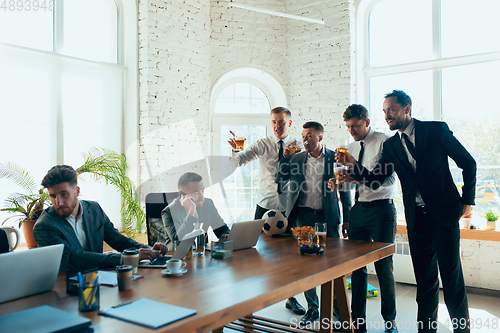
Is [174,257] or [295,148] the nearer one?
[174,257]

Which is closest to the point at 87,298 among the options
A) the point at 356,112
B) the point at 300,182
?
the point at 300,182

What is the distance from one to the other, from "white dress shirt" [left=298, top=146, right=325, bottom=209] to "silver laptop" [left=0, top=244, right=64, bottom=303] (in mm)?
2053

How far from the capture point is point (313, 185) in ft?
10.6

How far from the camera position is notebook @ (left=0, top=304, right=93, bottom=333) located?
1159 millimetres

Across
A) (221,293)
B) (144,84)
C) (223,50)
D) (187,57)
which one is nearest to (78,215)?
(221,293)

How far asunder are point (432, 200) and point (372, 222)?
535mm

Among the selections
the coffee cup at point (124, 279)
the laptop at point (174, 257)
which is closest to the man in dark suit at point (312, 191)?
→ the laptop at point (174, 257)

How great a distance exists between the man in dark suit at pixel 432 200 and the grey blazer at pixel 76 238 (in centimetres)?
184

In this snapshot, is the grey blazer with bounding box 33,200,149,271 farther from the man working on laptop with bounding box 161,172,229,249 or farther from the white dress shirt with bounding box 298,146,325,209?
the white dress shirt with bounding box 298,146,325,209

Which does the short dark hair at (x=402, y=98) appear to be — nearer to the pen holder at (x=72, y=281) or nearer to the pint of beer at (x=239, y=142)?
the pint of beer at (x=239, y=142)

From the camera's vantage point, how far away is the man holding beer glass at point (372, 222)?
9.79 feet

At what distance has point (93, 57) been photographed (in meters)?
4.45

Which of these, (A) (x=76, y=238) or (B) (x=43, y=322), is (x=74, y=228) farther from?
(B) (x=43, y=322)
